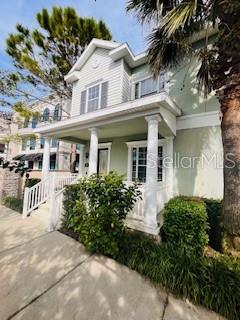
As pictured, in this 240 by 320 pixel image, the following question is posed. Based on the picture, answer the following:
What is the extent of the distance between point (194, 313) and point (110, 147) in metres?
8.14

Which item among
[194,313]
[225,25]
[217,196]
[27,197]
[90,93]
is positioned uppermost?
[90,93]

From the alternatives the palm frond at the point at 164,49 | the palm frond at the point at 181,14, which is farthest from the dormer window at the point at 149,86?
the palm frond at the point at 181,14

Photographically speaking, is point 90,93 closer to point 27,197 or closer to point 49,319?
point 27,197

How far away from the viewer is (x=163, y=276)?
3.43 metres

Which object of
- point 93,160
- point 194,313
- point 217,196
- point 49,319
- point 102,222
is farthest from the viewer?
point 93,160

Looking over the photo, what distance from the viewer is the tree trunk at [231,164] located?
4.02 m

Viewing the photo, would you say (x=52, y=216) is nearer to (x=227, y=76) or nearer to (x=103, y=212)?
(x=103, y=212)

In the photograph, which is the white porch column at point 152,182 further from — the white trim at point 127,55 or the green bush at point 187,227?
the white trim at point 127,55

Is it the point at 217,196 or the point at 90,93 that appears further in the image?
the point at 90,93

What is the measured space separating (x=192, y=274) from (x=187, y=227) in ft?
4.89

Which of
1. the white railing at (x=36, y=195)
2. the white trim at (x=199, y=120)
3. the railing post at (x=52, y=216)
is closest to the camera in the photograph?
the railing post at (x=52, y=216)

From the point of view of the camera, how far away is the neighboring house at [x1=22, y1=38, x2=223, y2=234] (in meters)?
5.77

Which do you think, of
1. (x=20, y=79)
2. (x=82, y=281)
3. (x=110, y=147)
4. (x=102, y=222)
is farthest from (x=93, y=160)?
(x=20, y=79)

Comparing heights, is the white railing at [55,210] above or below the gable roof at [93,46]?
below
